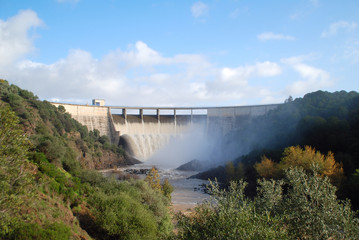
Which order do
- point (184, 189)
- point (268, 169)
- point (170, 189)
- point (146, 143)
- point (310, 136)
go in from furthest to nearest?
point (146, 143) < point (184, 189) < point (310, 136) < point (268, 169) < point (170, 189)

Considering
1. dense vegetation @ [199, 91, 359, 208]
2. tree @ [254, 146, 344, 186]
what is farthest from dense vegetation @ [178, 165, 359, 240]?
dense vegetation @ [199, 91, 359, 208]

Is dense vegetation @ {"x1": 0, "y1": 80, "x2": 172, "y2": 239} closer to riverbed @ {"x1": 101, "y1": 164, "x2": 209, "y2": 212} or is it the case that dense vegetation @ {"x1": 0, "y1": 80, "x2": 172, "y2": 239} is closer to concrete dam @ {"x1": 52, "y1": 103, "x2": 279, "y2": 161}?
riverbed @ {"x1": 101, "y1": 164, "x2": 209, "y2": 212}

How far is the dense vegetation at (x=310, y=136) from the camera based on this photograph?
2909 centimetres

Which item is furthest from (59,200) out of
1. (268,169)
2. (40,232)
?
(268,169)

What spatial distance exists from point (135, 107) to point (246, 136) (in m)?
25.8

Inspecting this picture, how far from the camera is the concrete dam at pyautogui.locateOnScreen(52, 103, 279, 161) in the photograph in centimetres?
5909

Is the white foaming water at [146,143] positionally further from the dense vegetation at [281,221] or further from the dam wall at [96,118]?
the dense vegetation at [281,221]

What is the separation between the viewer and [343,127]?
33.6 metres

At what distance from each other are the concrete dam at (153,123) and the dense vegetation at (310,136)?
9.77 metres

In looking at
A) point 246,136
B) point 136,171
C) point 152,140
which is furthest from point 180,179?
point 152,140

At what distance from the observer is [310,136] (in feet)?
118

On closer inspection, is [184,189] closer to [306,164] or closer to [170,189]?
[170,189]

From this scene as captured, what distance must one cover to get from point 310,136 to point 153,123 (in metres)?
36.8

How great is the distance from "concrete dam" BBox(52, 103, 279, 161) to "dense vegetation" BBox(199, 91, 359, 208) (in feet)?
32.0
